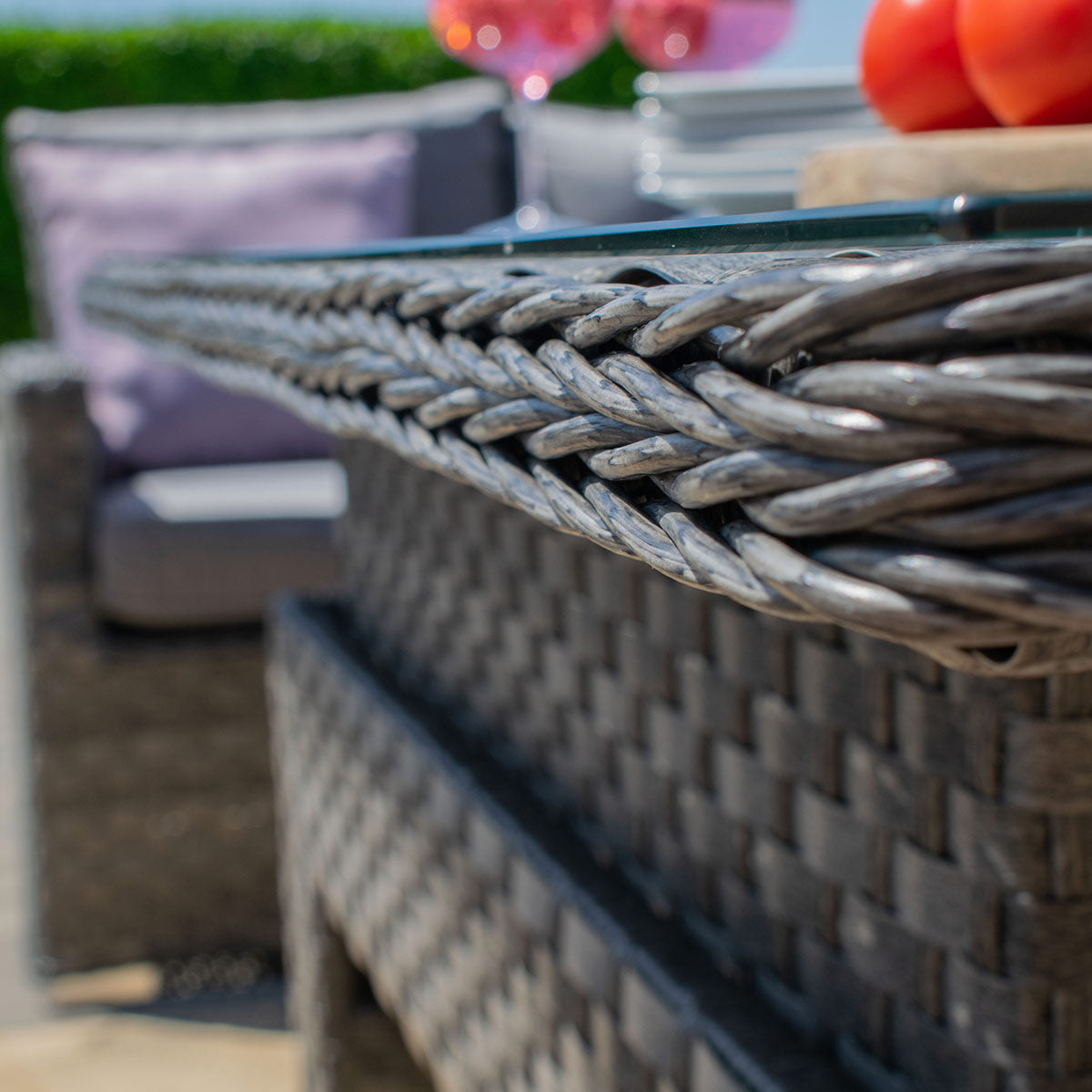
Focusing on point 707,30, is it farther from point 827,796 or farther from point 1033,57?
point 827,796

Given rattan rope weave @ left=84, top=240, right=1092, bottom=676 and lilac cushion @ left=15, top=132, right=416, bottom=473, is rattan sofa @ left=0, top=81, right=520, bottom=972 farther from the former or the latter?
rattan rope weave @ left=84, top=240, right=1092, bottom=676

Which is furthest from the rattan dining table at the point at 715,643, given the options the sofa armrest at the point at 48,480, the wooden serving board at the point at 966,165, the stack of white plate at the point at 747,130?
the sofa armrest at the point at 48,480

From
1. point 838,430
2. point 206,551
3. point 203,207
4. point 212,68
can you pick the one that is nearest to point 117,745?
point 206,551

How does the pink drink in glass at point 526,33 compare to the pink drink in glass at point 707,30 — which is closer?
the pink drink in glass at point 707,30

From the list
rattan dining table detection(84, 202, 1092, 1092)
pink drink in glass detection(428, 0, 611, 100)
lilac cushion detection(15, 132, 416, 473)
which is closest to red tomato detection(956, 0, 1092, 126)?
rattan dining table detection(84, 202, 1092, 1092)

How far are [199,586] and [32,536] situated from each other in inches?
9.9

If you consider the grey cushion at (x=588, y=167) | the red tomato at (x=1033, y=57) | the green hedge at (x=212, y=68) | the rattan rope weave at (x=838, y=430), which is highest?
the green hedge at (x=212, y=68)

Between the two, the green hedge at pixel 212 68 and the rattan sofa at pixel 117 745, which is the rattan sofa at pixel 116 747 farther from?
the green hedge at pixel 212 68

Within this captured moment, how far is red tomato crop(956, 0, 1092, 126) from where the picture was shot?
469 millimetres

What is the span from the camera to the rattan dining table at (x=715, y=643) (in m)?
Result: 0.22

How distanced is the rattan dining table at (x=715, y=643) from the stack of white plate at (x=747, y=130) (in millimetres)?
260

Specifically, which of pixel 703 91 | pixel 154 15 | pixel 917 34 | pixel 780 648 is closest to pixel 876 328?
pixel 780 648

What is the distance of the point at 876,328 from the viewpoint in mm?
232

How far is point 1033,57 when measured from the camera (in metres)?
0.48
